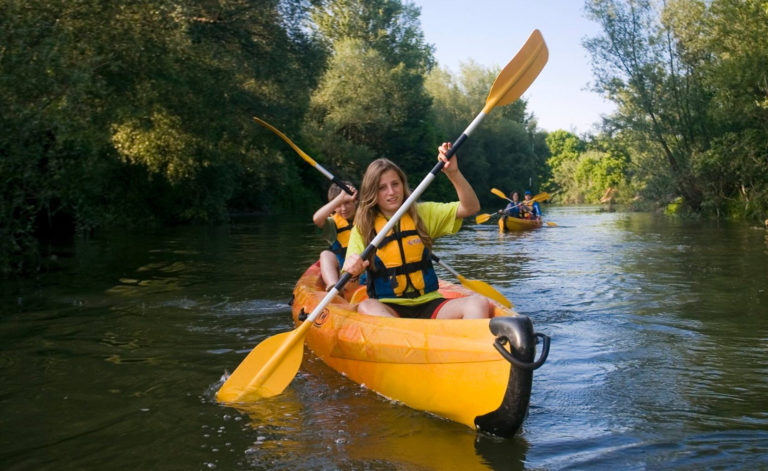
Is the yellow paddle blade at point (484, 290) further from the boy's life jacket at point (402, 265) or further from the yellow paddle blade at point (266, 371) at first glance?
the yellow paddle blade at point (266, 371)

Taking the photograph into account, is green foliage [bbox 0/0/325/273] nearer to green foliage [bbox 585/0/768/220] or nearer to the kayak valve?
the kayak valve

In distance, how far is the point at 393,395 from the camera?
341 cm

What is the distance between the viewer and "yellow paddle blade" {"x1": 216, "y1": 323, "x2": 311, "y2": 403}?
350 centimetres

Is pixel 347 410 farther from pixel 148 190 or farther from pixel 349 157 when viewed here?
pixel 349 157

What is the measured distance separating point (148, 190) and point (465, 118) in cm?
2122

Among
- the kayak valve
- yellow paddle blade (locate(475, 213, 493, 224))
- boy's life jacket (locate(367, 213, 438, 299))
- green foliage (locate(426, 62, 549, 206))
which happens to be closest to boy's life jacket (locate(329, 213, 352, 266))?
boy's life jacket (locate(367, 213, 438, 299))

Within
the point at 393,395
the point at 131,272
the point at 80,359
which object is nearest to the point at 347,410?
the point at 393,395

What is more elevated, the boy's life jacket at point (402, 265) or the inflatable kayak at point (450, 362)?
the boy's life jacket at point (402, 265)

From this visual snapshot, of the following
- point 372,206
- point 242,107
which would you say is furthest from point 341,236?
point 242,107

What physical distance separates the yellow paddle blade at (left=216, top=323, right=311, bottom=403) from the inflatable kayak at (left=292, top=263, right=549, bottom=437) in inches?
7.6

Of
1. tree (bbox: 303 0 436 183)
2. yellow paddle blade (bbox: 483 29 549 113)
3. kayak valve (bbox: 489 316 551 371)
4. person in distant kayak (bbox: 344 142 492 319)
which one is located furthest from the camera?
tree (bbox: 303 0 436 183)

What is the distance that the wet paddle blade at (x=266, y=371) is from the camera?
11.5 feet

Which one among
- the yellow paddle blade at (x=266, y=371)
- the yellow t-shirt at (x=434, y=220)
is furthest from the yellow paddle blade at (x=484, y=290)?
the yellow paddle blade at (x=266, y=371)

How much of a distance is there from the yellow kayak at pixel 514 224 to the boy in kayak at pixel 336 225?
9814 mm
